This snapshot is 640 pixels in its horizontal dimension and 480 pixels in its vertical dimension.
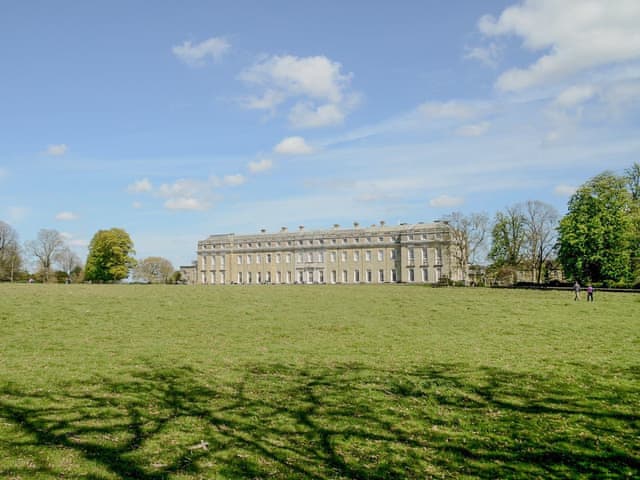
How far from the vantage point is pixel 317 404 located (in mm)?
10039

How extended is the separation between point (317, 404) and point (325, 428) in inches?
58.8

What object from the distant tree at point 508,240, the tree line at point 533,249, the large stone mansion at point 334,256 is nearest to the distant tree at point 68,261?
the tree line at point 533,249

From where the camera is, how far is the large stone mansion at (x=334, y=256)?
10247cm

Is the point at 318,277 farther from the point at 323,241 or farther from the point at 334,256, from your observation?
the point at 323,241

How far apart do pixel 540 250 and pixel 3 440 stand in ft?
264

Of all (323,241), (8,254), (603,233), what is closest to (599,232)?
(603,233)

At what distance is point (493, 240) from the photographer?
265 feet

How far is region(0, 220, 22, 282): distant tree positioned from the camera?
9431 centimetres

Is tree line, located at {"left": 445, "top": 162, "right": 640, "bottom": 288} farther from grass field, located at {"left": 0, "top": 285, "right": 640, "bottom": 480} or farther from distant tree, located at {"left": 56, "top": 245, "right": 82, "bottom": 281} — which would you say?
distant tree, located at {"left": 56, "top": 245, "right": 82, "bottom": 281}

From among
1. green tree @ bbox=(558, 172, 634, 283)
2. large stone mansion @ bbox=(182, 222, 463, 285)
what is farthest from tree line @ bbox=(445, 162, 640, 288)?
large stone mansion @ bbox=(182, 222, 463, 285)

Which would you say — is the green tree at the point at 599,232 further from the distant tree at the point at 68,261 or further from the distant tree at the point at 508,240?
the distant tree at the point at 68,261

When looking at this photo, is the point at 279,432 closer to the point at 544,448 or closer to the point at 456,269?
the point at 544,448

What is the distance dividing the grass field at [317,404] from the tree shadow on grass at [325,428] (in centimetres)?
4

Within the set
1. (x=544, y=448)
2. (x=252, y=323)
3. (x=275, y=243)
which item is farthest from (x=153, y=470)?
(x=275, y=243)
